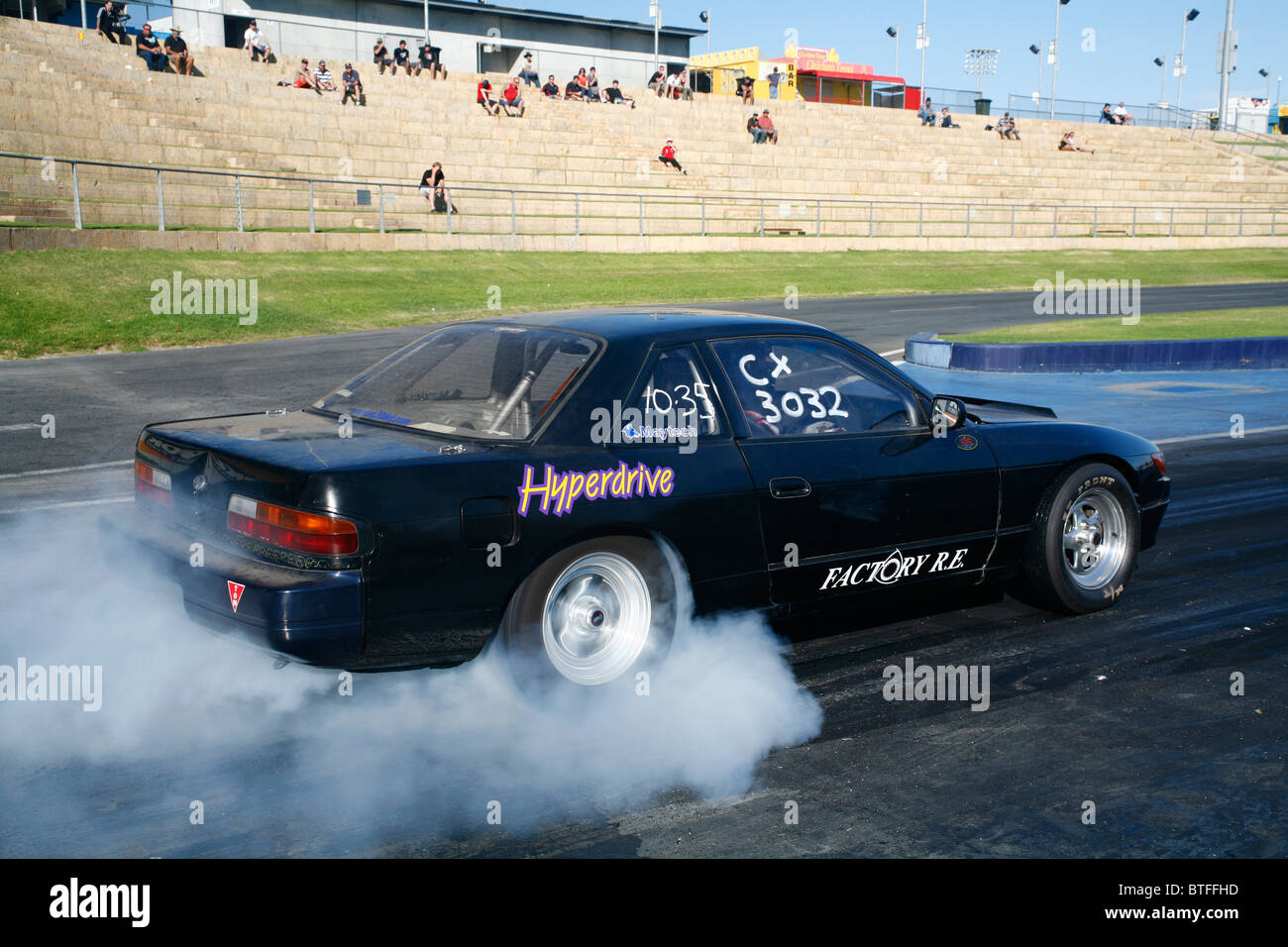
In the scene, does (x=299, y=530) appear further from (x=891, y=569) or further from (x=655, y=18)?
(x=655, y=18)

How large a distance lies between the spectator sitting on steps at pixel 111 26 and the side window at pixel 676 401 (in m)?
29.5

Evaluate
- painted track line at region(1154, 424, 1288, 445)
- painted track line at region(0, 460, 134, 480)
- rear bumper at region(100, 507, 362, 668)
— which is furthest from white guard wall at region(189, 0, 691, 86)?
rear bumper at region(100, 507, 362, 668)

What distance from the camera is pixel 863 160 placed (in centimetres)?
4066

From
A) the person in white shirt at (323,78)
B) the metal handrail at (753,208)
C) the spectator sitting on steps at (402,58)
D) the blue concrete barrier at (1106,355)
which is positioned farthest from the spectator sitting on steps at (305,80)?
the blue concrete barrier at (1106,355)

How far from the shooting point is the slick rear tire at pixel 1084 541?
17.9 ft

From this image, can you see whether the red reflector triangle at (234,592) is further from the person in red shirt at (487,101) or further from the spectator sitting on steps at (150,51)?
the person in red shirt at (487,101)

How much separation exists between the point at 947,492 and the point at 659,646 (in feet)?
4.97

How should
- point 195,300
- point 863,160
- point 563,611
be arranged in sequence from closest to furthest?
point 563,611 → point 195,300 → point 863,160

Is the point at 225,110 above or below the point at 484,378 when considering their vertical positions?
above

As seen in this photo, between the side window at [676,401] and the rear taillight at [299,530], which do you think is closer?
the rear taillight at [299,530]

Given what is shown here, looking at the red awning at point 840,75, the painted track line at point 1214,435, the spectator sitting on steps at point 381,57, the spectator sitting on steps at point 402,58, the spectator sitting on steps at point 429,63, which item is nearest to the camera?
the painted track line at point 1214,435
